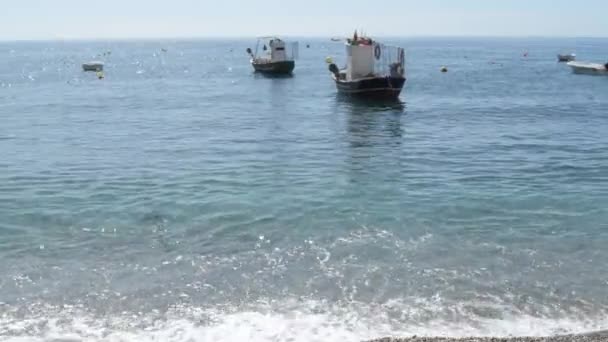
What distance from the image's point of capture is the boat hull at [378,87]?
47.8 meters

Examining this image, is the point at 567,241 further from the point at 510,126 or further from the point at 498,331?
the point at 510,126

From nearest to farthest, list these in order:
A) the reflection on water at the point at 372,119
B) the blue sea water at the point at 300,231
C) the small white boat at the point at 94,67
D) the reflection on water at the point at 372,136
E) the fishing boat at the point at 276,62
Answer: the blue sea water at the point at 300,231 → the reflection on water at the point at 372,136 → the reflection on water at the point at 372,119 → the fishing boat at the point at 276,62 → the small white boat at the point at 94,67

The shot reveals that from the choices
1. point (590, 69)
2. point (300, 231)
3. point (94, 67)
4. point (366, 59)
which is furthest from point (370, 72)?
point (94, 67)

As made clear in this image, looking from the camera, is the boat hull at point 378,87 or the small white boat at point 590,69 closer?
the boat hull at point 378,87

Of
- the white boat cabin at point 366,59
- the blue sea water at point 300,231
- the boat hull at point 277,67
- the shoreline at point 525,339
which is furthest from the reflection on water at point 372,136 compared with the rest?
the boat hull at point 277,67

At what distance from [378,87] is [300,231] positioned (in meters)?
32.0

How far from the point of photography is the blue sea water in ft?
40.0

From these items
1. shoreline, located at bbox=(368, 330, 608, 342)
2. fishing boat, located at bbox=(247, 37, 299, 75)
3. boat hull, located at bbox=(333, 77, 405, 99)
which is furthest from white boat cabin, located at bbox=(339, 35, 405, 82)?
shoreline, located at bbox=(368, 330, 608, 342)

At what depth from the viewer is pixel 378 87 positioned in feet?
157

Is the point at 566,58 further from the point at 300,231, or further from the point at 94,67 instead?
the point at 300,231

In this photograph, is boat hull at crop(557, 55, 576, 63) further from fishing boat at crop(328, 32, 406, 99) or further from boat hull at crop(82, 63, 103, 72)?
boat hull at crop(82, 63, 103, 72)

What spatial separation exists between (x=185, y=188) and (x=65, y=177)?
15.8 feet

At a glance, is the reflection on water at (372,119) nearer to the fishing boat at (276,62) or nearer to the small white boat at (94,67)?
the fishing boat at (276,62)

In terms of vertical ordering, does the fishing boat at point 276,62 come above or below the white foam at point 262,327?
above
